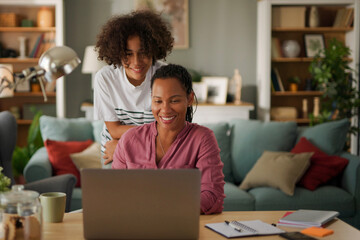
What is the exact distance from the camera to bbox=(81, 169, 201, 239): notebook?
49.7 inches

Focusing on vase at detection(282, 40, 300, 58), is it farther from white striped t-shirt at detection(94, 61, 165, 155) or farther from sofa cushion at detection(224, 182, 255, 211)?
white striped t-shirt at detection(94, 61, 165, 155)

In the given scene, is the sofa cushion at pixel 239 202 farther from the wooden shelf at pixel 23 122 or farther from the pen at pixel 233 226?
the wooden shelf at pixel 23 122

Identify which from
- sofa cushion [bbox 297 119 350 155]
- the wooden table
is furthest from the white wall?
the wooden table

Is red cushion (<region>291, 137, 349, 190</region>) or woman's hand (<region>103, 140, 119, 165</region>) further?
red cushion (<region>291, 137, 349, 190</region>)

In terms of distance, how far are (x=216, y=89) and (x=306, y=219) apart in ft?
13.0

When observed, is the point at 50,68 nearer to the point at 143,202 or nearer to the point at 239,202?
the point at 143,202

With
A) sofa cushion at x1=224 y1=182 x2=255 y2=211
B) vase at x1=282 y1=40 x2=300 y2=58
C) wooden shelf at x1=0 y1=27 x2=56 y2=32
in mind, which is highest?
wooden shelf at x1=0 y1=27 x2=56 y2=32

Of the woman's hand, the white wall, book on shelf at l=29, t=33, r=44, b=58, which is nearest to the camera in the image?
the woman's hand

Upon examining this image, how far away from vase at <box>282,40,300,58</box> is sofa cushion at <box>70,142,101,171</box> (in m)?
2.70

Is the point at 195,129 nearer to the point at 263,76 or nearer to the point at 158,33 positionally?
the point at 158,33

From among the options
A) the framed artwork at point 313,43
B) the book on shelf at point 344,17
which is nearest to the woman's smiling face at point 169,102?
the framed artwork at point 313,43

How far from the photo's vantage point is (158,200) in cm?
127

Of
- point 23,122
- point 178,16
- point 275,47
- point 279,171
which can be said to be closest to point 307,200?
point 279,171

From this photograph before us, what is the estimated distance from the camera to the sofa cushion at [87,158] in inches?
144
